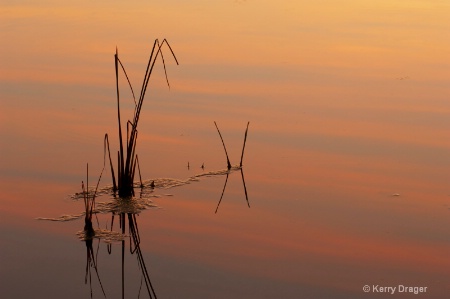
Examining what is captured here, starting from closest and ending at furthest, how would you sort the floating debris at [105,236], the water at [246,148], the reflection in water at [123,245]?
the reflection in water at [123,245]
the water at [246,148]
the floating debris at [105,236]

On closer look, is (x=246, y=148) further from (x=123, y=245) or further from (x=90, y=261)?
(x=90, y=261)

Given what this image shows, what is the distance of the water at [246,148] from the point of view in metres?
4.88

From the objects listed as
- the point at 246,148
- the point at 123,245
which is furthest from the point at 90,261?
the point at 246,148

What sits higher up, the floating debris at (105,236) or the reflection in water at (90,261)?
the floating debris at (105,236)

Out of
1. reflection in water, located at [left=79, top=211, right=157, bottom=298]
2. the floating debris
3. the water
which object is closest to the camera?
reflection in water, located at [left=79, top=211, right=157, bottom=298]

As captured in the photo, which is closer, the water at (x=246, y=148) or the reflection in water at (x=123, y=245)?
the reflection in water at (x=123, y=245)

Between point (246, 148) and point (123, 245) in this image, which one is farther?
point (246, 148)

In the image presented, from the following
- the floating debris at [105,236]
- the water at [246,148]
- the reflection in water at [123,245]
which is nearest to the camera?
the reflection in water at [123,245]

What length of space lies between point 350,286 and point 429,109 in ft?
10.9

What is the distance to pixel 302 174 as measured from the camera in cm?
626

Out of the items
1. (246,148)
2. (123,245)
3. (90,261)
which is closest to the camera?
(90,261)

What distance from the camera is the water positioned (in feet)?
16.0

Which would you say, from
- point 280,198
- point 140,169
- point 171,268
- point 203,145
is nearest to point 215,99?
point 203,145

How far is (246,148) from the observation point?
674 centimetres
